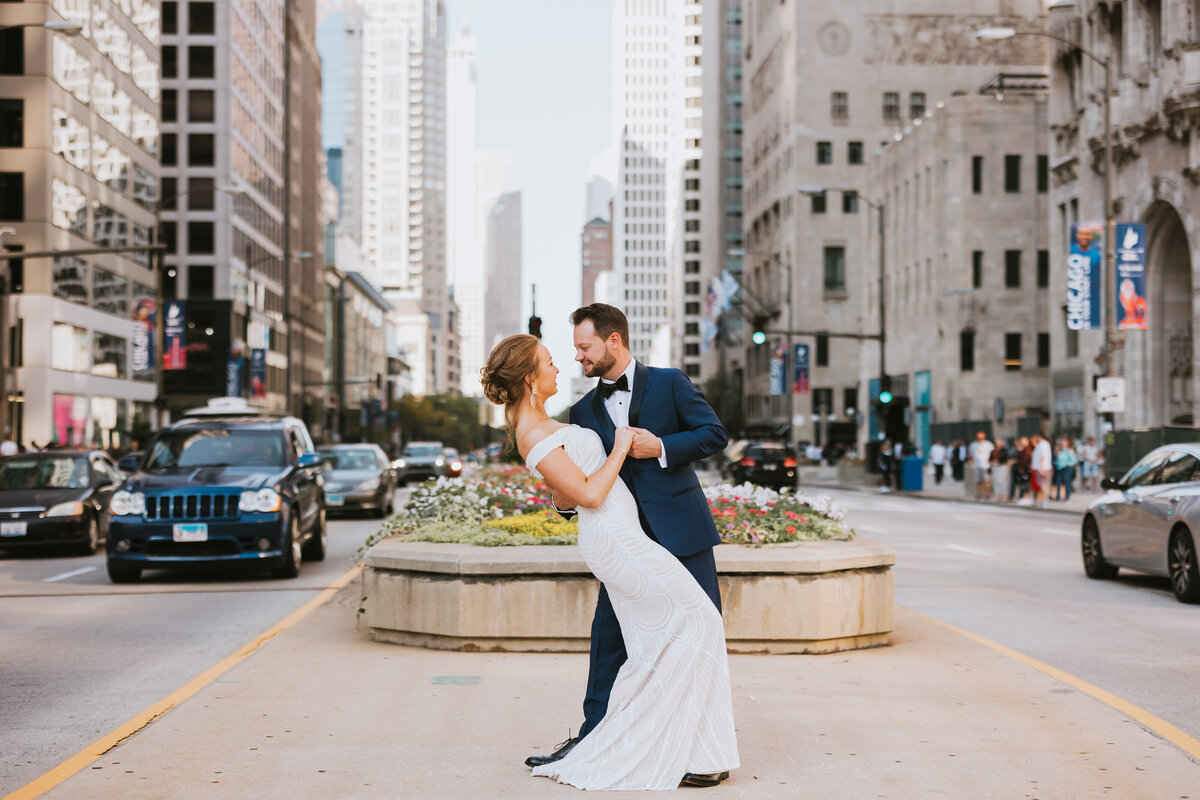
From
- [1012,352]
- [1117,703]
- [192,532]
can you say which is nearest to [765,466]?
[192,532]

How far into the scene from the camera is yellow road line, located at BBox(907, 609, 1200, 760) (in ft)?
22.6

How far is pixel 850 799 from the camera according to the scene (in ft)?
Result: 18.3

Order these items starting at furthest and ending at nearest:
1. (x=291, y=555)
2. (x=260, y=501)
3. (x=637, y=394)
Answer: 1. (x=291, y=555)
2. (x=260, y=501)
3. (x=637, y=394)

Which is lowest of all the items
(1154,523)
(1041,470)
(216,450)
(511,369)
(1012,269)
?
(1041,470)

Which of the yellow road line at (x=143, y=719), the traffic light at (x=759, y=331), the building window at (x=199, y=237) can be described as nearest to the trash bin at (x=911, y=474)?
the traffic light at (x=759, y=331)

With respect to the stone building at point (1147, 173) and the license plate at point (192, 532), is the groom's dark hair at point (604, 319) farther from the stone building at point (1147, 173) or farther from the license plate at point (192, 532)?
the stone building at point (1147, 173)

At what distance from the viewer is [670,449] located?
568 cm

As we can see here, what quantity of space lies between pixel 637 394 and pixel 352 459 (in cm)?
2415

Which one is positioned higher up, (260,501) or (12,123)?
(12,123)

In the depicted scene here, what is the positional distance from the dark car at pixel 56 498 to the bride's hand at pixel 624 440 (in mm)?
15905

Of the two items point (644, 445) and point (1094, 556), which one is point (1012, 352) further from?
point (644, 445)

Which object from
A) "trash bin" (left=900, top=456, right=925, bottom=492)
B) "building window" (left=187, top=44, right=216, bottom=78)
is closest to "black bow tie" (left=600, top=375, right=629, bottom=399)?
"trash bin" (left=900, top=456, right=925, bottom=492)

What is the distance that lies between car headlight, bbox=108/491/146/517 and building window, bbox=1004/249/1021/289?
5991 centimetres

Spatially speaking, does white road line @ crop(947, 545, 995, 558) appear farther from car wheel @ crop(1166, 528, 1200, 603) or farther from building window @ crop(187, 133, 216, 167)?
building window @ crop(187, 133, 216, 167)
